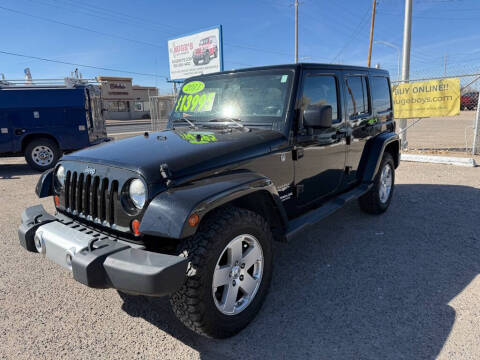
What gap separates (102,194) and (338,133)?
8.50 ft

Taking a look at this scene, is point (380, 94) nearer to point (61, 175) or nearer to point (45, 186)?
point (61, 175)

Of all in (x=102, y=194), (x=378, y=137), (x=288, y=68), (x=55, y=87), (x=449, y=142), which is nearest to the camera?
(x=102, y=194)

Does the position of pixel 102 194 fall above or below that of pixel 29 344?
above

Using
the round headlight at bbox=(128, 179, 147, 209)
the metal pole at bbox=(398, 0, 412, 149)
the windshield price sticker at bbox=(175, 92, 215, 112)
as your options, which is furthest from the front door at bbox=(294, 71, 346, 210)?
the metal pole at bbox=(398, 0, 412, 149)

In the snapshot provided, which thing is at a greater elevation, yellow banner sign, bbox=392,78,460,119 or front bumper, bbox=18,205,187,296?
yellow banner sign, bbox=392,78,460,119

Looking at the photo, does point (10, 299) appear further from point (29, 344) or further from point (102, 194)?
point (102, 194)

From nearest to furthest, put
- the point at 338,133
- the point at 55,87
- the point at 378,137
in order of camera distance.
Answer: the point at 338,133
the point at 378,137
the point at 55,87

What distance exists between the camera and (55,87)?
31.1 ft

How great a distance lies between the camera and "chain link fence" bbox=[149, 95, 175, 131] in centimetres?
1525

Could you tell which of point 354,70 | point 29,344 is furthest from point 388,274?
point 29,344

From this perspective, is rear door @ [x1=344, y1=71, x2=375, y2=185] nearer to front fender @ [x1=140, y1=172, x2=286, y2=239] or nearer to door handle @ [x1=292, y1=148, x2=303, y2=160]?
door handle @ [x1=292, y1=148, x2=303, y2=160]

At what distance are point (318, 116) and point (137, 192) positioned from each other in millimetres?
1667

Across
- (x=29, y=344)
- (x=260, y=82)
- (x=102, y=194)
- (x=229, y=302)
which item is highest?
(x=260, y=82)

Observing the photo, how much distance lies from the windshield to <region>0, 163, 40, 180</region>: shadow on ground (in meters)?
7.09
